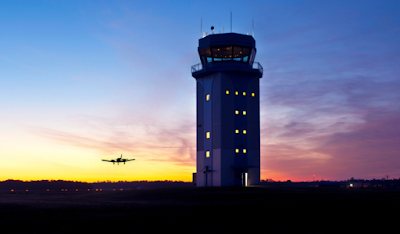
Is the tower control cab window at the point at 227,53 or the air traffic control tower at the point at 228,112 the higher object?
the tower control cab window at the point at 227,53

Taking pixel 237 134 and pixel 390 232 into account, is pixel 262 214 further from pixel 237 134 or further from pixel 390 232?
pixel 237 134

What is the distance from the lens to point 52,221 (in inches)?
692

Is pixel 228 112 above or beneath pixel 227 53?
beneath

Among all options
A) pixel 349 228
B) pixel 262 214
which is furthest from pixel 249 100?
pixel 349 228

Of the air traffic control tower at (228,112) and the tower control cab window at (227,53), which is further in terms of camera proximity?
the tower control cab window at (227,53)

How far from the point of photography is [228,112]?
2142 inches

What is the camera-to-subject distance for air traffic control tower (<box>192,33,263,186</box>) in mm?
53906

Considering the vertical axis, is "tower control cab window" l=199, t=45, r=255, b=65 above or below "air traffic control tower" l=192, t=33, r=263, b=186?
above

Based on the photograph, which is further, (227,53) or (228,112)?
(227,53)

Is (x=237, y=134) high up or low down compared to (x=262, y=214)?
up

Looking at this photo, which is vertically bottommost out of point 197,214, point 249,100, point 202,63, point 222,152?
point 197,214

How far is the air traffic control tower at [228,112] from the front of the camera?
53906mm

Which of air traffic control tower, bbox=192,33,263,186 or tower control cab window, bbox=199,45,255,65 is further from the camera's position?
tower control cab window, bbox=199,45,255,65

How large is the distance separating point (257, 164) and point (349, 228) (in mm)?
40225
